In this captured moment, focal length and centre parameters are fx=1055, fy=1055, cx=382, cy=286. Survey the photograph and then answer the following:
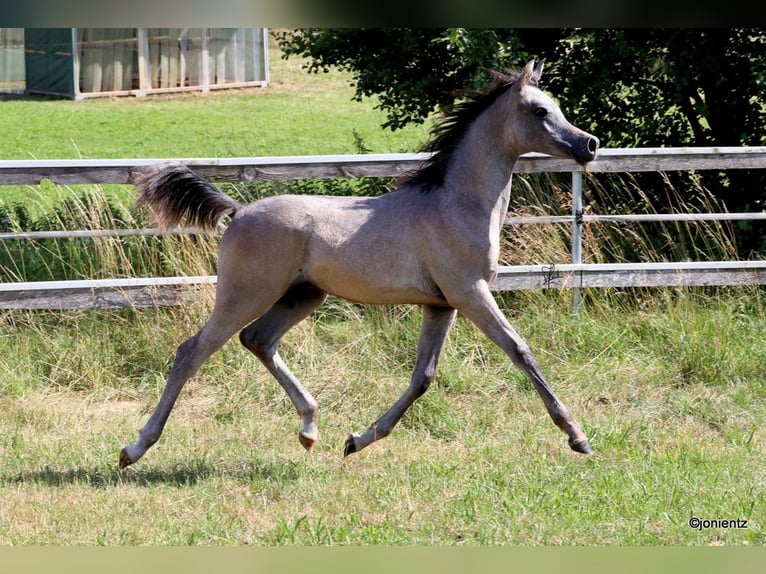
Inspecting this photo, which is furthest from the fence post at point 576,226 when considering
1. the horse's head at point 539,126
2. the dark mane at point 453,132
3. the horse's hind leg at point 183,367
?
the horse's hind leg at point 183,367

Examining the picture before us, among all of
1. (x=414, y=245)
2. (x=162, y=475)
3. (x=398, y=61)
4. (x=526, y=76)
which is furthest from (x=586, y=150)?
(x=398, y=61)

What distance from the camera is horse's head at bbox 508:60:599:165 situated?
5719mm

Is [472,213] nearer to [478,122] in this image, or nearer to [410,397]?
[478,122]

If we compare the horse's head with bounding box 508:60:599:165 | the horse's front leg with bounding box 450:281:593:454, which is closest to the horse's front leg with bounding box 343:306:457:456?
the horse's front leg with bounding box 450:281:593:454

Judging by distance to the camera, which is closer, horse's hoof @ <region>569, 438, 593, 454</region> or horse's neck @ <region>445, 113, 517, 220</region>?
horse's hoof @ <region>569, 438, 593, 454</region>

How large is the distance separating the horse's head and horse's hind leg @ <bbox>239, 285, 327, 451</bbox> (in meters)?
1.48

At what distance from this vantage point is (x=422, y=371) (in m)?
6.03

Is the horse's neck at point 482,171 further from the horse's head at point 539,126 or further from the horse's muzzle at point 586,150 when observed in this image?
the horse's muzzle at point 586,150

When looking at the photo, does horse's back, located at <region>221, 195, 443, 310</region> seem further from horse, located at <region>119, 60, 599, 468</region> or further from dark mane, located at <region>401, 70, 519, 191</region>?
dark mane, located at <region>401, 70, 519, 191</region>

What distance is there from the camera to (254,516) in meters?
5.19

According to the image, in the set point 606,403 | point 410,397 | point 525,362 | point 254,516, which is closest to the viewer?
point 254,516
